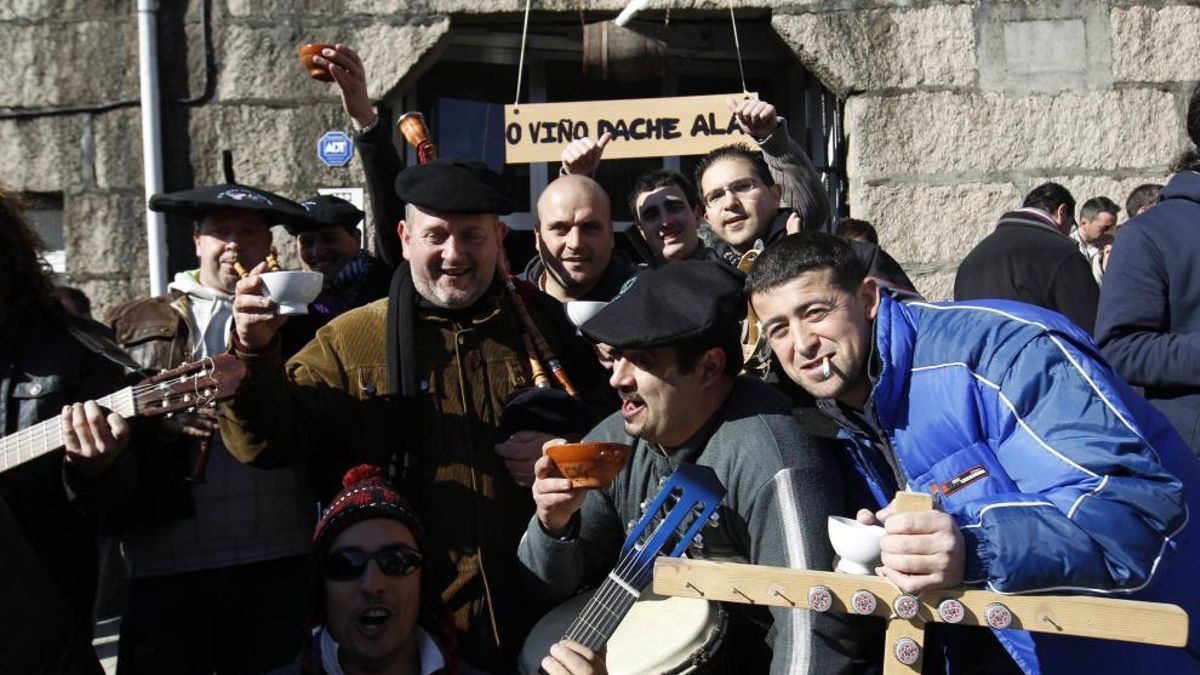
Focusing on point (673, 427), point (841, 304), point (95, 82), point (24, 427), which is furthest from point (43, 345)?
point (95, 82)

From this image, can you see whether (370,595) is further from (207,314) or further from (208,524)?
(207,314)

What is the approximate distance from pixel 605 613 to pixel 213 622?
1402mm

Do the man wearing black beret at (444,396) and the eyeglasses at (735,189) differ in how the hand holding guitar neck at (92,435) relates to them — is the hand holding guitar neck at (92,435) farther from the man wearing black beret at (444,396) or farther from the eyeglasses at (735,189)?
the eyeglasses at (735,189)

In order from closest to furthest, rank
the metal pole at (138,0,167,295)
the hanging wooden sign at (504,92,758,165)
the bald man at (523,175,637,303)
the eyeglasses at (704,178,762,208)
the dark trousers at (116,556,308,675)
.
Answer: the dark trousers at (116,556,308,675) < the bald man at (523,175,637,303) < the eyeglasses at (704,178,762,208) < the hanging wooden sign at (504,92,758,165) < the metal pole at (138,0,167,295)

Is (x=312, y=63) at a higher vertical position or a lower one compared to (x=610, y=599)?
higher

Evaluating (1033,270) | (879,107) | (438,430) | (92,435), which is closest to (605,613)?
(438,430)

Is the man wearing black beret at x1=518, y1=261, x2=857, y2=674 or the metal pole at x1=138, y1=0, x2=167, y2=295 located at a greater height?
the metal pole at x1=138, y1=0, x2=167, y2=295

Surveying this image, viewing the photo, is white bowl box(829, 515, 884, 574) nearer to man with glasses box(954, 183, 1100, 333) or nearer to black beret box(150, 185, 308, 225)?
black beret box(150, 185, 308, 225)

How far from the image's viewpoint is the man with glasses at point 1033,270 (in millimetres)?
5031

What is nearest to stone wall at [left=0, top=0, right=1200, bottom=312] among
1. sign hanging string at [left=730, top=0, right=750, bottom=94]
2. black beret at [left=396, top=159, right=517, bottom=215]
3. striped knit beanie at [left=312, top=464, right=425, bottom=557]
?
sign hanging string at [left=730, top=0, right=750, bottom=94]

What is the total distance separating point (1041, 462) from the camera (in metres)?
2.12

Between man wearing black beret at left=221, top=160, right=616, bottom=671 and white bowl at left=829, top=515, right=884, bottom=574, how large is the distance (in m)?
1.21

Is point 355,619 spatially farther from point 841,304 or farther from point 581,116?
point 581,116

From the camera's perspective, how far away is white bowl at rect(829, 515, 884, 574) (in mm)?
2133
